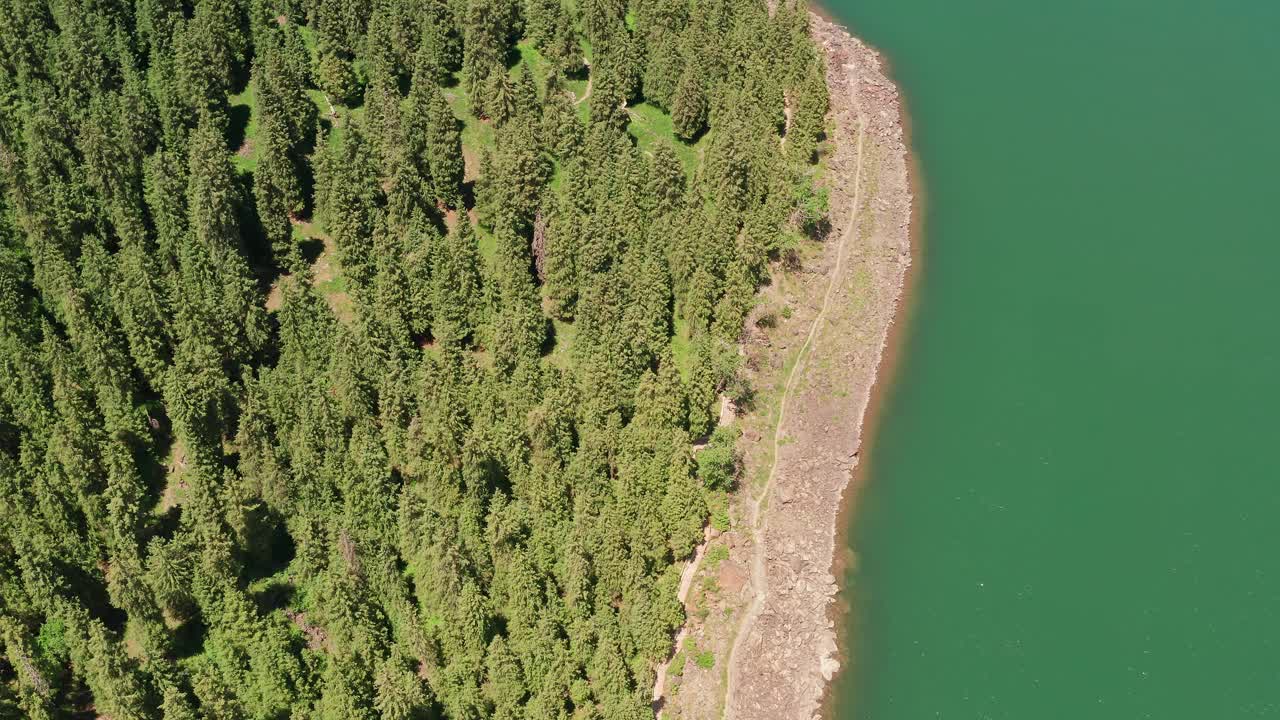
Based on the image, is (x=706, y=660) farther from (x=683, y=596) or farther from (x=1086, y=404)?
(x=1086, y=404)

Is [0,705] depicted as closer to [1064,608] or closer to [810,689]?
[810,689]

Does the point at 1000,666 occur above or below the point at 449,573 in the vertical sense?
below

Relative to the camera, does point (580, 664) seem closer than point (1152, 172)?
Yes

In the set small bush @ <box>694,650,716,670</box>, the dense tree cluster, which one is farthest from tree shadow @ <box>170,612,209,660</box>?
small bush @ <box>694,650,716,670</box>

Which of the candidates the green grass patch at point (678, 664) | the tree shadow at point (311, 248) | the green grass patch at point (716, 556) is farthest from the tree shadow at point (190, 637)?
the tree shadow at point (311, 248)

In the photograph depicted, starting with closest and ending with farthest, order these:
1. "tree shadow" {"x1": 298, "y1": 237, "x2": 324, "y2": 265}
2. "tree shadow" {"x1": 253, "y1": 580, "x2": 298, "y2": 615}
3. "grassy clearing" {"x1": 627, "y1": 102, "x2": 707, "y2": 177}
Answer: "tree shadow" {"x1": 253, "y1": 580, "x2": 298, "y2": 615} < "tree shadow" {"x1": 298, "y1": 237, "x2": 324, "y2": 265} < "grassy clearing" {"x1": 627, "y1": 102, "x2": 707, "y2": 177}

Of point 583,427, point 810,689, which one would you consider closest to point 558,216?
point 583,427

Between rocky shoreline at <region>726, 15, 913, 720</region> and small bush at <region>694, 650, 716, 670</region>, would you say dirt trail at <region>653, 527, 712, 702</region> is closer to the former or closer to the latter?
small bush at <region>694, 650, 716, 670</region>
